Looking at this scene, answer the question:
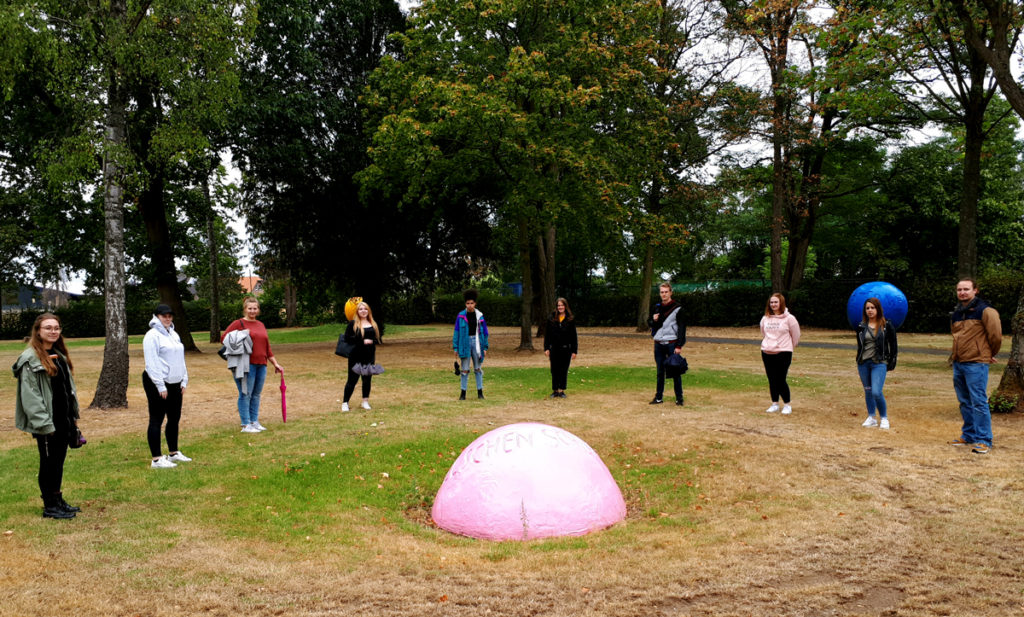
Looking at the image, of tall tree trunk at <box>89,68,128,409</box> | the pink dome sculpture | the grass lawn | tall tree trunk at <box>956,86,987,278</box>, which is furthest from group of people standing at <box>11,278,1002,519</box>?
tall tree trunk at <box>956,86,987,278</box>

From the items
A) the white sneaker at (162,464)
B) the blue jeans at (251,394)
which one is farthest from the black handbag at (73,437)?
the blue jeans at (251,394)

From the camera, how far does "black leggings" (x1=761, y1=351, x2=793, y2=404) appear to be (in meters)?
10.9

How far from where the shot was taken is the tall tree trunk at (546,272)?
26.9 meters

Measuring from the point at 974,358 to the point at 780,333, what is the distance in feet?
9.35

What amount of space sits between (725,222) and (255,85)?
34.6 metres

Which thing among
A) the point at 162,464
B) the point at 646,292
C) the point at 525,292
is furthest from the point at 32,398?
Answer: the point at 646,292

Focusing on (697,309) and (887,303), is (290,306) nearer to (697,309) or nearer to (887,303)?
(697,309)

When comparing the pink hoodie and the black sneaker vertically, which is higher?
the pink hoodie

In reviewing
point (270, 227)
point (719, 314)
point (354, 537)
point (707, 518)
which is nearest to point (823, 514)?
point (707, 518)

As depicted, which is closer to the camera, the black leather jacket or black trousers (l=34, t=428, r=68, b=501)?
black trousers (l=34, t=428, r=68, b=501)

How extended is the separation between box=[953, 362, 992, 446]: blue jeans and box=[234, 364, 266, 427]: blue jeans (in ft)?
31.2

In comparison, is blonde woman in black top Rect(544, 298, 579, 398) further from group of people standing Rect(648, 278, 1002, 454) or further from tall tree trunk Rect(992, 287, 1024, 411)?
tall tree trunk Rect(992, 287, 1024, 411)

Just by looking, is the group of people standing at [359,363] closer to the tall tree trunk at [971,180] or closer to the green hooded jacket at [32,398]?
the green hooded jacket at [32,398]

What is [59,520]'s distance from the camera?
5887mm
